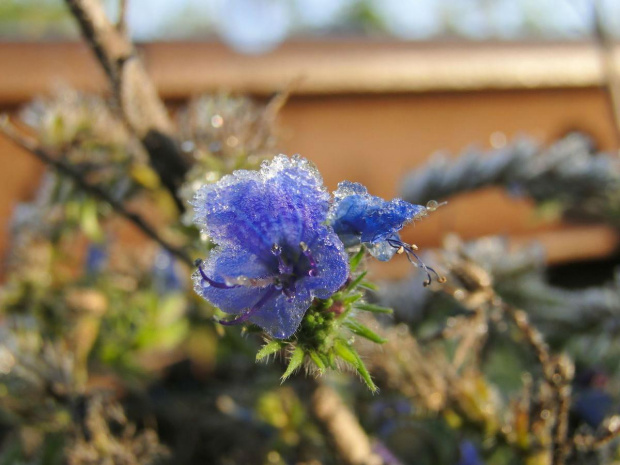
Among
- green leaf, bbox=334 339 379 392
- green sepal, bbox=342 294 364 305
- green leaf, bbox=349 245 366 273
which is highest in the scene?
green leaf, bbox=349 245 366 273

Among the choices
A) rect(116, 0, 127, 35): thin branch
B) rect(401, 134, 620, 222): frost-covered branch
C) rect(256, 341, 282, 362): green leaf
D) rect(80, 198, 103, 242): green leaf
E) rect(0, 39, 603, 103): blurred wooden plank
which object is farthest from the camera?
rect(0, 39, 603, 103): blurred wooden plank

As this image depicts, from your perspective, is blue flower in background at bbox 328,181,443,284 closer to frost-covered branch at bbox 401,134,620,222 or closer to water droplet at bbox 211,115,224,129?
water droplet at bbox 211,115,224,129

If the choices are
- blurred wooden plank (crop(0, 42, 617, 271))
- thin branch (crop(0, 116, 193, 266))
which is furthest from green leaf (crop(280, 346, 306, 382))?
blurred wooden plank (crop(0, 42, 617, 271))

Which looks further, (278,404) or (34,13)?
(34,13)

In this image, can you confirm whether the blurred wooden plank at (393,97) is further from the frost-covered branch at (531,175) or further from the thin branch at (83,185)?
the thin branch at (83,185)

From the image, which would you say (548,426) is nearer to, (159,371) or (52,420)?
(52,420)

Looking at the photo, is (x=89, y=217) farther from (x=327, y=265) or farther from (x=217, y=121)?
(x=327, y=265)

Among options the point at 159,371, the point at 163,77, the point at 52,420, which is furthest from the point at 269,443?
the point at 163,77

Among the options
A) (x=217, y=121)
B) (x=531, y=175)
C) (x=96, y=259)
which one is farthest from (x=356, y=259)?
(x=96, y=259)
